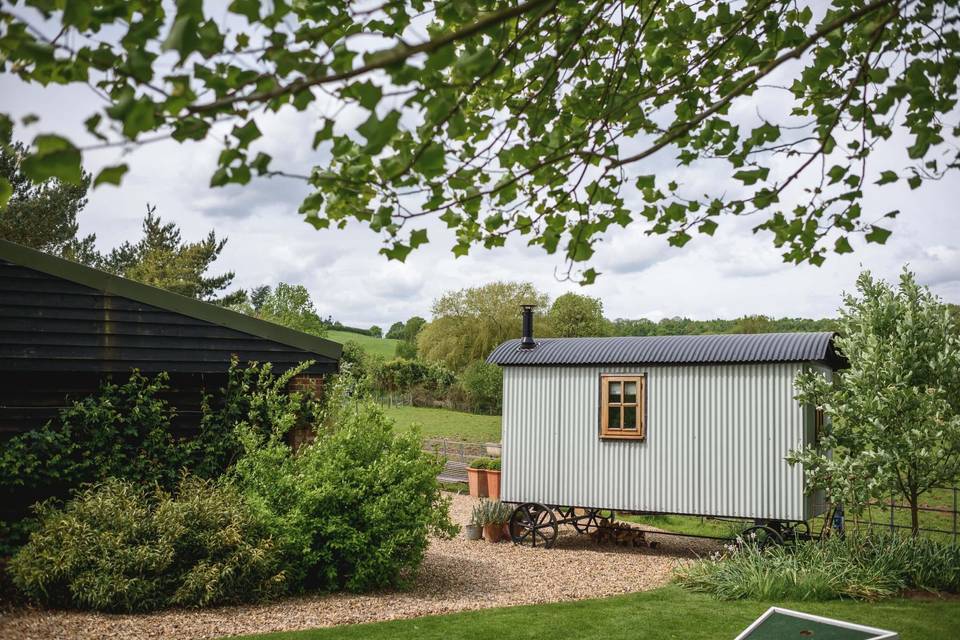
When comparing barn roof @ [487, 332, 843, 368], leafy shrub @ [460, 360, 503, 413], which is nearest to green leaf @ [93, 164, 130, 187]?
barn roof @ [487, 332, 843, 368]

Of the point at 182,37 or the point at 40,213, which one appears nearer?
the point at 182,37

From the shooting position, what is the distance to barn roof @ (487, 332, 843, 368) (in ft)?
39.8

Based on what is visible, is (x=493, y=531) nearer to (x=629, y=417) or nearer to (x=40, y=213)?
(x=629, y=417)

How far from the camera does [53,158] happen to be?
8.05 ft

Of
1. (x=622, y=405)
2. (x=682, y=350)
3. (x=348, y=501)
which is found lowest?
(x=348, y=501)

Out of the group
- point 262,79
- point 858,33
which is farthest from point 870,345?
point 262,79

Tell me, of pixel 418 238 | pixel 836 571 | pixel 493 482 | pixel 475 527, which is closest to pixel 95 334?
pixel 418 238

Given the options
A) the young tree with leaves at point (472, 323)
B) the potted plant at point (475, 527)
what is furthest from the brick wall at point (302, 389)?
the young tree with leaves at point (472, 323)

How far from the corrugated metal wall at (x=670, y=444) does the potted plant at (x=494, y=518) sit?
254 mm

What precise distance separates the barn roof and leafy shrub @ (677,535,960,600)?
279 centimetres

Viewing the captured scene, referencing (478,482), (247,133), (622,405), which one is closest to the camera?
(247,133)

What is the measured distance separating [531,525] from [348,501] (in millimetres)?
5454

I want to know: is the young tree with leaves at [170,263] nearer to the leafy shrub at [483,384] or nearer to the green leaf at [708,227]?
the leafy shrub at [483,384]

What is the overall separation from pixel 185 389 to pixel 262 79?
7810mm
